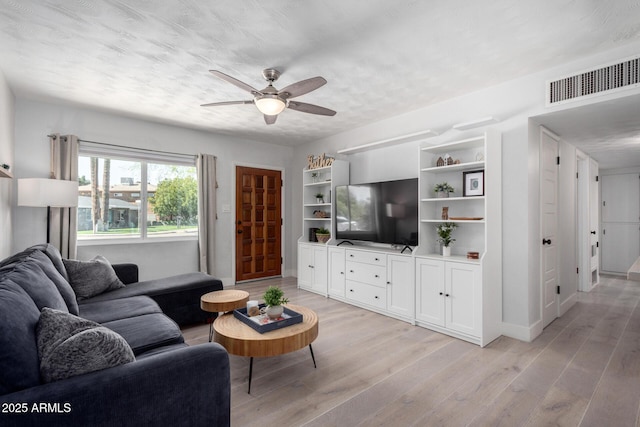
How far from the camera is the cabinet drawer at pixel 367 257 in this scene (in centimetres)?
391

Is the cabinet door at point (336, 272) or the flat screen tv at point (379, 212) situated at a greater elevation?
the flat screen tv at point (379, 212)

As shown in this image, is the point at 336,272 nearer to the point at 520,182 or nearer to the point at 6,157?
the point at 520,182

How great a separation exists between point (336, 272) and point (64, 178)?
12.2 ft

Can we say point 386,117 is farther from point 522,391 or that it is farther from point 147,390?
Answer: point 147,390

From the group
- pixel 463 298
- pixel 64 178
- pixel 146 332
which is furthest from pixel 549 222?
pixel 64 178

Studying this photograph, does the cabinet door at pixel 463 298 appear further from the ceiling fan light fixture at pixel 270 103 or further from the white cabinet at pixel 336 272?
the ceiling fan light fixture at pixel 270 103

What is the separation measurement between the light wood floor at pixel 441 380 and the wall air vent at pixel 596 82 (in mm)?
2278

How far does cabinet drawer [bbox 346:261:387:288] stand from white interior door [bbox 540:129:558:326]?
5.62ft

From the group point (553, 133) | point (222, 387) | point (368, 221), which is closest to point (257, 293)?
point (368, 221)

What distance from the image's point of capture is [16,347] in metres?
1.12

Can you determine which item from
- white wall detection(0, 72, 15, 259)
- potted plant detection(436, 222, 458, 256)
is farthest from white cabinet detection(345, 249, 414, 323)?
white wall detection(0, 72, 15, 259)

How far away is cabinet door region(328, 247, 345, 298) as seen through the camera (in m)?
4.47

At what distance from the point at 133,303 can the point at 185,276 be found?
39.8 inches

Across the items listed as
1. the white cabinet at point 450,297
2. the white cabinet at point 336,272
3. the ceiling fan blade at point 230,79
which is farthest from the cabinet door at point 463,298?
the ceiling fan blade at point 230,79
